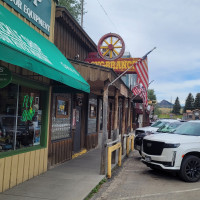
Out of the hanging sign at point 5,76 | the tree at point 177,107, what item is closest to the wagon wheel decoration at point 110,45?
the hanging sign at point 5,76

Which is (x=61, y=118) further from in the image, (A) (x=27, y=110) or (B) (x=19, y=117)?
(B) (x=19, y=117)

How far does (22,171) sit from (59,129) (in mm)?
2514

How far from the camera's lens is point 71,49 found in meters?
9.56

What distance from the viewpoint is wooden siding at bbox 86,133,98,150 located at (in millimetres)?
12070

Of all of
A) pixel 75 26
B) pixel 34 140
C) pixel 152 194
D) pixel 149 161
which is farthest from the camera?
pixel 75 26

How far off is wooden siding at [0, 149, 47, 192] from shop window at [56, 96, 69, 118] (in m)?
1.57

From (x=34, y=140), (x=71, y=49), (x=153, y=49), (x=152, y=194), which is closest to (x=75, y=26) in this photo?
(x=71, y=49)

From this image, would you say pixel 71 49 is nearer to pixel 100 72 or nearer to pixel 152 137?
pixel 100 72

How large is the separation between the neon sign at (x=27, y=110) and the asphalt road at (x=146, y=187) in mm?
2677

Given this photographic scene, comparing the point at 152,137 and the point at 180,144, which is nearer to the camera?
the point at 180,144

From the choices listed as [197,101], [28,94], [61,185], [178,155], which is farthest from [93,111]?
[197,101]

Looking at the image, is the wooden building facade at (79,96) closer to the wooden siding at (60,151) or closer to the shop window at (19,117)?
the wooden siding at (60,151)

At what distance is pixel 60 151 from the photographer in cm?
866

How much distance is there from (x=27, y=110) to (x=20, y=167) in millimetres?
1471
